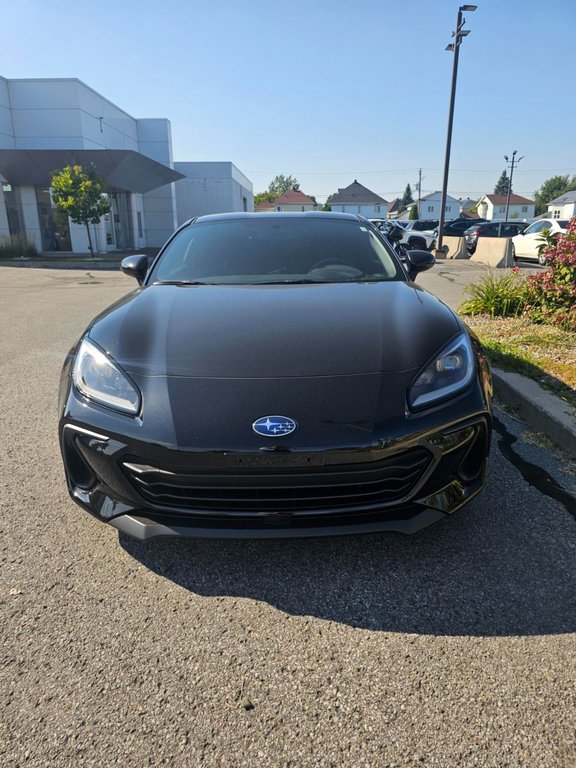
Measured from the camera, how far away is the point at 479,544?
236cm

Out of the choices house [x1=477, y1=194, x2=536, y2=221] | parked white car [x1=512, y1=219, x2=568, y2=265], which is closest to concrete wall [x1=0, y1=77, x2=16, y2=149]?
parked white car [x1=512, y1=219, x2=568, y2=265]

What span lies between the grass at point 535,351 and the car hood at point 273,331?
5.82 ft

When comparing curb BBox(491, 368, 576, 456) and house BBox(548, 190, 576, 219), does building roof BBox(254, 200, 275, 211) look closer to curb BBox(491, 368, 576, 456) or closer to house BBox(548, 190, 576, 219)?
house BBox(548, 190, 576, 219)

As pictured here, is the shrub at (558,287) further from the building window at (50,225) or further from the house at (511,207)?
the house at (511,207)

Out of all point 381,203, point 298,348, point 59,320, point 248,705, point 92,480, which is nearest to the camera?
point 248,705

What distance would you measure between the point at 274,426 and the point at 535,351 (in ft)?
12.6

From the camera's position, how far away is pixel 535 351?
4973 millimetres

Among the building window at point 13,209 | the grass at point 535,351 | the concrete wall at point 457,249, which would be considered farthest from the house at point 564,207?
the grass at point 535,351

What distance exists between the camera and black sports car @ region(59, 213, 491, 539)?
6.35 feet

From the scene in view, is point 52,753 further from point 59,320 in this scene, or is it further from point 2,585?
point 59,320

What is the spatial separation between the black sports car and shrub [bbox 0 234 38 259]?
24.3 meters

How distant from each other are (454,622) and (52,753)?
1325 millimetres

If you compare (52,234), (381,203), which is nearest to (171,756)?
(52,234)

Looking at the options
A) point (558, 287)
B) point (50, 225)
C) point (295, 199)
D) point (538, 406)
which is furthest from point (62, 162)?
point (295, 199)
